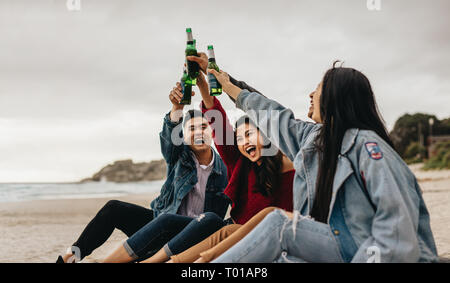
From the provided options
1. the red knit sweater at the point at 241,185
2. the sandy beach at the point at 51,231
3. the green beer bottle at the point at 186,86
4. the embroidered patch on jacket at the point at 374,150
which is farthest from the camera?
the sandy beach at the point at 51,231

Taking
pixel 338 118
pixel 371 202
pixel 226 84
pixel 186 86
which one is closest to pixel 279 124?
pixel 338 118

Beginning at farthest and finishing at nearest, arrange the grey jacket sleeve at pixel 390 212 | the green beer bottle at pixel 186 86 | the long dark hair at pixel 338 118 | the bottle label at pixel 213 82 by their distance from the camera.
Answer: the green beer bottle at pixel 186 86 < the bottle label at pixel 213 82 < the long dark hair at pixel 338 118 < the grey jacket sleeve at pixel 390 212

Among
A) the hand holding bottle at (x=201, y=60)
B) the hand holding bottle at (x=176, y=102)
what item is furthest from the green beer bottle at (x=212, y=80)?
the hand holding bottle at (x=176, y=102)

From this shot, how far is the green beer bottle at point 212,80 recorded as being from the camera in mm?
3295

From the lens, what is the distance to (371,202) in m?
2.14

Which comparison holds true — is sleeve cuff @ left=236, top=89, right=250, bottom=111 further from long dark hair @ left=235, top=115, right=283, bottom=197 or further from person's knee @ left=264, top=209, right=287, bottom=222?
person's knee @ left=264, top=209, right=287, bottom=222

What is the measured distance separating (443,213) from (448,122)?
148 ft

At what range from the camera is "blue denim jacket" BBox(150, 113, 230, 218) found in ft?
11.1

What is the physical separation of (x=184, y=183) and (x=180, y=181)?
0.05 metres

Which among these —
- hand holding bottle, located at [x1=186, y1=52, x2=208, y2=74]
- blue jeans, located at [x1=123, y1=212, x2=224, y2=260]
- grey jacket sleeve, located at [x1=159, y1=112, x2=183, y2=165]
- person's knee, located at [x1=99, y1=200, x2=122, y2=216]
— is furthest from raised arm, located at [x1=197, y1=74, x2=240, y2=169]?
person's knee, located at [x1=99, y1=200, x2=122, y2=216]

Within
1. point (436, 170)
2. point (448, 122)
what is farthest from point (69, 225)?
point (448, 122)

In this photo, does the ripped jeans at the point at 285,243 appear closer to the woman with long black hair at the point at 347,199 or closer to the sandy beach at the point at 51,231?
the woman with long black hair at the point at 347,199

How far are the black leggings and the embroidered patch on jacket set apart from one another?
207cm
